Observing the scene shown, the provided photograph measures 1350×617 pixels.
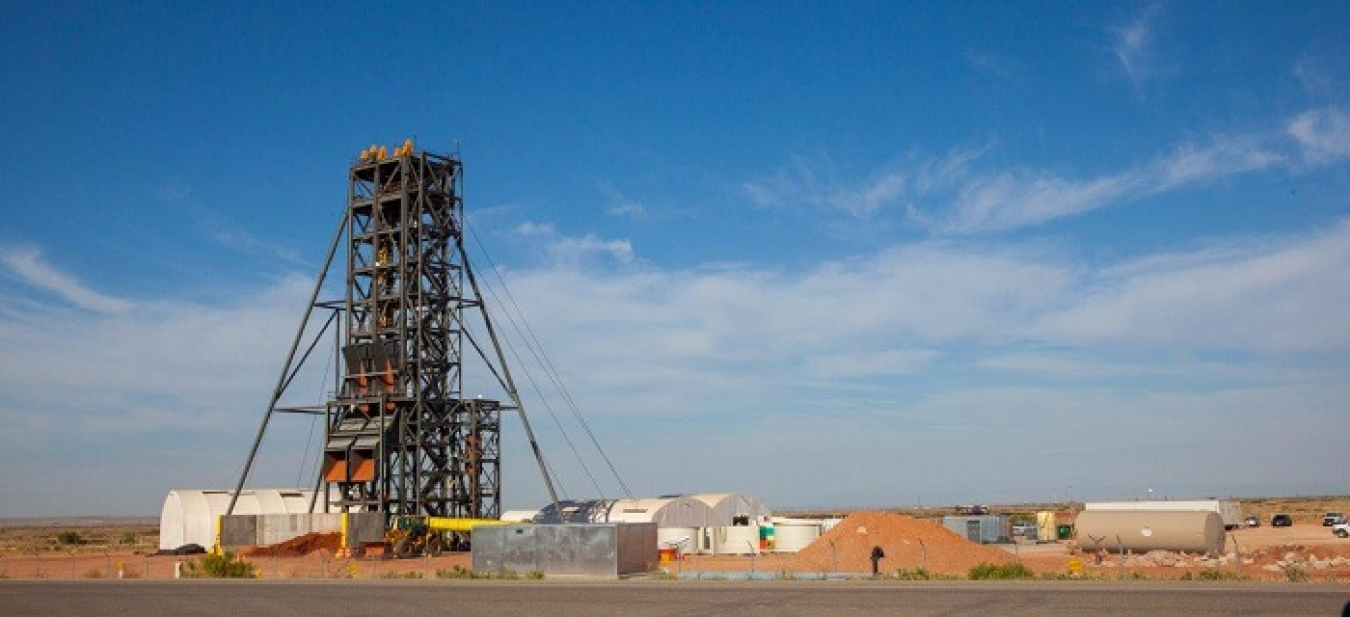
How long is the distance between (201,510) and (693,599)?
45.1m

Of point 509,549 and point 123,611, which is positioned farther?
point 509,549

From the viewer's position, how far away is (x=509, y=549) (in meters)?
42.0

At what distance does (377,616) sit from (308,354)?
3979 cm

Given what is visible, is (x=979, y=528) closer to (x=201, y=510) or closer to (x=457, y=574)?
(x=457, y=574)

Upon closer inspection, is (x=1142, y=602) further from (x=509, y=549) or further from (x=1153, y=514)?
(x=1153, y=514)

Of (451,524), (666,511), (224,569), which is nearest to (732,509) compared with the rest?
(666,511)

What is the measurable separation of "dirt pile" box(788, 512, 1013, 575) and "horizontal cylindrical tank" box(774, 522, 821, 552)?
735 centimetres

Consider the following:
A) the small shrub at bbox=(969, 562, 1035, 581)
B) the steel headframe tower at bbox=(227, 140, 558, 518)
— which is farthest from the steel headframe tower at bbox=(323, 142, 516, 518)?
the small shrub at bbox=(969, 562, 1035, 581)

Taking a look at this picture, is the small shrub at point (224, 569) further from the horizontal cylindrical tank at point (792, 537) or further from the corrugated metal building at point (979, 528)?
the corrugated metal building at point (979, 528)

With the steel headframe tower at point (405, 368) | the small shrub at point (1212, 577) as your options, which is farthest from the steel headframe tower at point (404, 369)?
the small shrub at point (1212, 577)

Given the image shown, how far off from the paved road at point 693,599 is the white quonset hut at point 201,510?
97.3ft

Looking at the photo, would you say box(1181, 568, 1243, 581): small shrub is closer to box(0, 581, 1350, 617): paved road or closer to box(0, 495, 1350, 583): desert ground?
box(0, 495, 1350, 583): desert ground

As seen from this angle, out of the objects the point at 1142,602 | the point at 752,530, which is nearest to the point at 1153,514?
the point at 752,530

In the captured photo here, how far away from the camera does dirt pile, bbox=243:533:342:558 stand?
56594 millimetres
